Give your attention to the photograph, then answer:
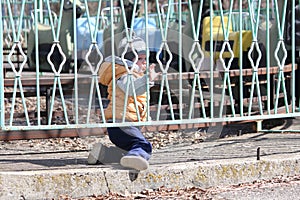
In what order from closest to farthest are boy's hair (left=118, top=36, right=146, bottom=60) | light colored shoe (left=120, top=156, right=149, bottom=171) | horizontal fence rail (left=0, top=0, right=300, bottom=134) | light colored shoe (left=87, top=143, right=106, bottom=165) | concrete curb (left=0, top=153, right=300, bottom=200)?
concrete curb (left=0, top=153, right=300, bottom=200), light colored shoe (left=120, top=156, right=149, bottom=171), horizontal fence rail (left=0, top=0, right=300, bottom=134), light colored shoe (left=87, top=143, right=106, bottom=165), boy's hair (left=118, top=36, right=146, bottom=60)

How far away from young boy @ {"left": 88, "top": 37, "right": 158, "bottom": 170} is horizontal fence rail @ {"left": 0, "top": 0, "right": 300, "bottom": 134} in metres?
0.03

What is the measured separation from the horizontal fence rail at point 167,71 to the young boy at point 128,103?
1.0 inches

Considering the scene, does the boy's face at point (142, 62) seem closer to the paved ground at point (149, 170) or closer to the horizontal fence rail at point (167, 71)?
the horizontal fence rail at point (167, 71)

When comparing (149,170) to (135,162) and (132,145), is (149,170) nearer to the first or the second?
(135,162)

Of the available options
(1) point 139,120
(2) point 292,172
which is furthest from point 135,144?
(2) point 292,172

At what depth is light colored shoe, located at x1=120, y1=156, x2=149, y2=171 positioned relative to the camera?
4.61 meters

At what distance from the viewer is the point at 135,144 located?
15.8 feet

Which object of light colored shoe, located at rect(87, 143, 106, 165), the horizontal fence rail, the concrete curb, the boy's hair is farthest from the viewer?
the boy's hair

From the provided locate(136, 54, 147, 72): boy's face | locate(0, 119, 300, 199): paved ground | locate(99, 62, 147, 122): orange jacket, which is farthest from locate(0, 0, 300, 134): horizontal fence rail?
locate(0, 119, 300, 199): paved ground

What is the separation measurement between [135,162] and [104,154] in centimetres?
39

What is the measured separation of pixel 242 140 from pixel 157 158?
1.00m

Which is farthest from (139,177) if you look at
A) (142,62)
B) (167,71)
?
(167,71)

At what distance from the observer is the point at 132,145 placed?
4840 millimetres

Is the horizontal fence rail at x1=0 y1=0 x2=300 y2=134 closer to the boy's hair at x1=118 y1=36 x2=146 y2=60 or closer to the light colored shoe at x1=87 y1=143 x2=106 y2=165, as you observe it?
the boy's hair at x1=118 y1=36 x2=146 y2=60
